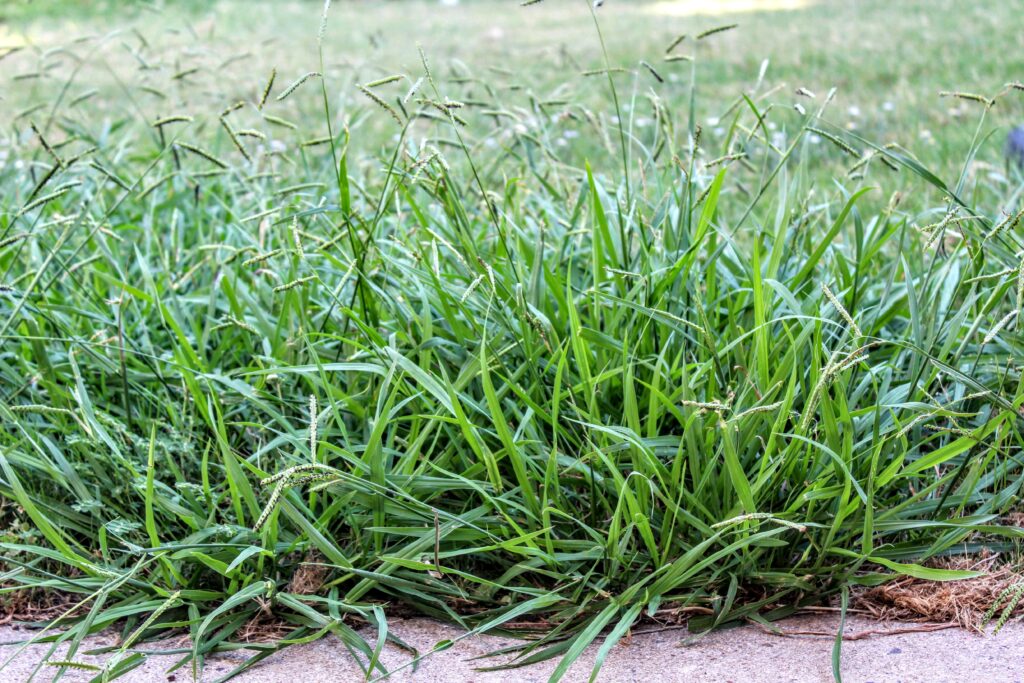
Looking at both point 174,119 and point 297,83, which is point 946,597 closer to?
point 297,83

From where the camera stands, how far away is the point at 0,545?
2178mm

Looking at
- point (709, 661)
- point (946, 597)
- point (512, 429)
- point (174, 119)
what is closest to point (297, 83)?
point (174, 119)

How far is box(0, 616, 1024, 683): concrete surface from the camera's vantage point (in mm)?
1900

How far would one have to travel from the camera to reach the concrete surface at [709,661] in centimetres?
190

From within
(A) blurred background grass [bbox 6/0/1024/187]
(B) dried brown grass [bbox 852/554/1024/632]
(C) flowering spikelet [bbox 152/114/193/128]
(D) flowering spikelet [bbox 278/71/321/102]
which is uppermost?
(D) flowering spikelet [bbox 278/71/321/102]

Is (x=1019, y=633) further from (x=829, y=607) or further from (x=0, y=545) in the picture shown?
(x=0, y=545)

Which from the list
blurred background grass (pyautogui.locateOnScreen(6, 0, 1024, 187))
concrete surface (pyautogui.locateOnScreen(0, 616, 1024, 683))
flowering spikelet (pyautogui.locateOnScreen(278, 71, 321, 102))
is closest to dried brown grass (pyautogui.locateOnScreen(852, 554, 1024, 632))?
concrete surface (pyautogui.locateOnScreen(0, 616, 1024, 683))

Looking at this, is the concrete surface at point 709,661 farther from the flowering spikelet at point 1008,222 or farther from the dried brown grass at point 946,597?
the flowering spikelet at point 1008,222

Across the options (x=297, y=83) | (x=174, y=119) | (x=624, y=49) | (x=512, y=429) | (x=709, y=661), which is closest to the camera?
(x=709, y=661)

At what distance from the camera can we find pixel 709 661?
1980 millimetres

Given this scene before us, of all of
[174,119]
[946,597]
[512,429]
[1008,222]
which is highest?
[174,119]

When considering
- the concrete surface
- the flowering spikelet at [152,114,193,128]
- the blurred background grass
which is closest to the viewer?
the concrete surface

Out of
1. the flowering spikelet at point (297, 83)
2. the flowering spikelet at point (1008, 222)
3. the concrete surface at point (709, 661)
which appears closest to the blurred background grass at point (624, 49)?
the flowering spikelet at point (297, 83)

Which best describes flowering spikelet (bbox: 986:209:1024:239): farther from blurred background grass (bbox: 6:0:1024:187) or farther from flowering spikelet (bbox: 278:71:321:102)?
blurred background grass (bbox: 6:0:1024:187)
